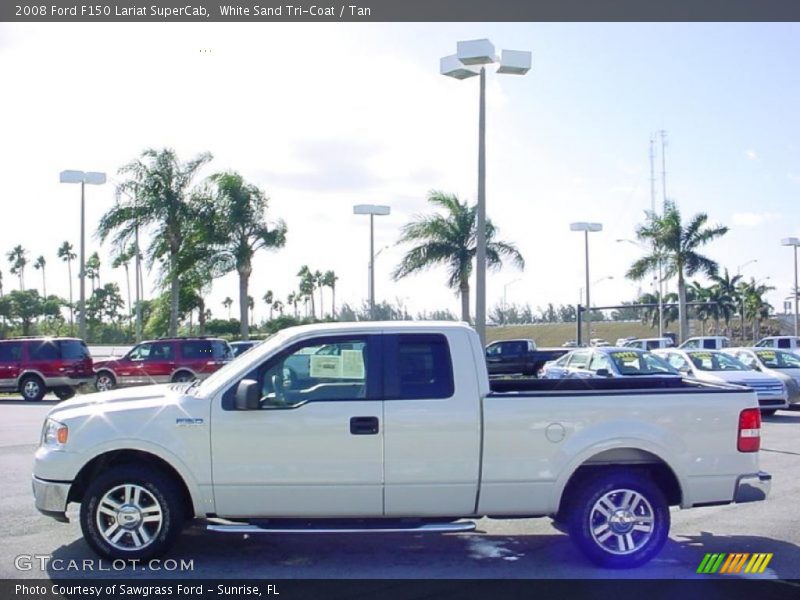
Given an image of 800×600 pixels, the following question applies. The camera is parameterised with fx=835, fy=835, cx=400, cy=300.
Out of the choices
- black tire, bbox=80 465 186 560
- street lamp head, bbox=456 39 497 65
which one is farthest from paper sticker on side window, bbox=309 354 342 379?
street lamp head, bbox=456 39 497 65

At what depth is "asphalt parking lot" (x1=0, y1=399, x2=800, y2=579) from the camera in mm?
6508

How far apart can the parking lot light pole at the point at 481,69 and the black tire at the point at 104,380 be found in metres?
11.7

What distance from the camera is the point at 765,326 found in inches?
3573

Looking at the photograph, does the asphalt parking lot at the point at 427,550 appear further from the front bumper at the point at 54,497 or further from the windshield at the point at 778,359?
the windshield at the point at 778,359

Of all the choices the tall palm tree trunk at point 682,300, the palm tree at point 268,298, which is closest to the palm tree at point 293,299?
the palm tree at point 268,298

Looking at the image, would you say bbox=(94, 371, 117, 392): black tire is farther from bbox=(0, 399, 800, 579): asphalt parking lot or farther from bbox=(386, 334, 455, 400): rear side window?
bbox=(386, 334, 455, 400): rear side window

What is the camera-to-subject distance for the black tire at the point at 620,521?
6.64 metres

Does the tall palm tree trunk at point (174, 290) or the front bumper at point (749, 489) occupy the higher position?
the tall palm tree trunk at point (174, 290)

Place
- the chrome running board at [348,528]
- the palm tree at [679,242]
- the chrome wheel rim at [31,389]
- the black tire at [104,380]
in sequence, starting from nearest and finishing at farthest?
Result: 1. the chrome running board at [348,528]
2. the chrome wheel rim at [31,389]
3. the black tire at [104,380]
4. the palm tree at [679,242]

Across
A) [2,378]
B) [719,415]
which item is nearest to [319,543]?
[719,415]

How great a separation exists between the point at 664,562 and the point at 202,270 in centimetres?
2855

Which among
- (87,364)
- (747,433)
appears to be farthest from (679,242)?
(747,433)

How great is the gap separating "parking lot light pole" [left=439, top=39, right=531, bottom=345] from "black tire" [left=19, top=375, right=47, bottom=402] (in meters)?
13.0

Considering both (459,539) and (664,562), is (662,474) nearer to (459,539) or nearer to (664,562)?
(664,562)
